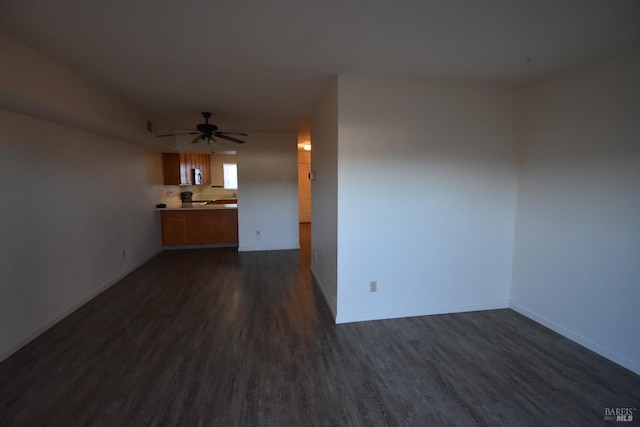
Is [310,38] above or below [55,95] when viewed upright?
above

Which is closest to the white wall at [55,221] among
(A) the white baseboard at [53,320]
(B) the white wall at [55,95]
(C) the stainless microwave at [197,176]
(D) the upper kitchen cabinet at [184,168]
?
(A) the white baseboard at [53,320]

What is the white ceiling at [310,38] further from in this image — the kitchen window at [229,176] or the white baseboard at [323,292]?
the kitchen window at [229,176]

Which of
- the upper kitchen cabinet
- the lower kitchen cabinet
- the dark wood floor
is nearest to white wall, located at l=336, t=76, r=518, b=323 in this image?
the dark wood floor

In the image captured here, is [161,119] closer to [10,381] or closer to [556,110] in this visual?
[10,381]

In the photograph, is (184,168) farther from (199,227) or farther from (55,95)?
(55,95)

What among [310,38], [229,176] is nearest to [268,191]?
[229,176]

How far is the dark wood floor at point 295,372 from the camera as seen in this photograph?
1.78 m

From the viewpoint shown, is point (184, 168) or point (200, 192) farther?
point (200, 192)

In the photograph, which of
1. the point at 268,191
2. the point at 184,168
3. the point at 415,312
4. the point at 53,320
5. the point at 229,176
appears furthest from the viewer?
the point at 229,176

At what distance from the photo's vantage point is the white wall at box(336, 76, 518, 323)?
9.20 ft

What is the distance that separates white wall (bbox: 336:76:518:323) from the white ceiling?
28cm

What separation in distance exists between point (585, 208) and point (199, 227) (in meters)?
6.10

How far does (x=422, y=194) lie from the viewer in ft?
9.73

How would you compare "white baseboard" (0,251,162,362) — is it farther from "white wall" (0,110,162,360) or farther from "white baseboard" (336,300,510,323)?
"white baseboard" (336,300,510,323)
